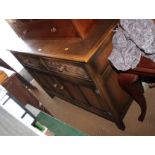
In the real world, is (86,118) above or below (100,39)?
below

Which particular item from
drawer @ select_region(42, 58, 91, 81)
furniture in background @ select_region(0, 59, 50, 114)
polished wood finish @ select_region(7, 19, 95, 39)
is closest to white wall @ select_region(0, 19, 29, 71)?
polished wood finish @ select_region(7, 19, 95, 39)

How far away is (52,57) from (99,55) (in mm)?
409

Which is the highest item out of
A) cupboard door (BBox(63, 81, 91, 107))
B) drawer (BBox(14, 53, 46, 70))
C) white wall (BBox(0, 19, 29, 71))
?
white wall (BBox(0, 19, 29, 71))

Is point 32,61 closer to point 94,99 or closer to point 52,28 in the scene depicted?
point 52,28

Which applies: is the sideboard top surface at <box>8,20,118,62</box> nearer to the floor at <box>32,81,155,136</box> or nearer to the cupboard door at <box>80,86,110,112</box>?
the cupboard door at <box>80,86,110,112</box>

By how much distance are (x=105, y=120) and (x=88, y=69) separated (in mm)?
839

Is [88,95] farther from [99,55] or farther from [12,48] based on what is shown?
[12,48]

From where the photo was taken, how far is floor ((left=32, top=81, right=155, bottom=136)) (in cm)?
195

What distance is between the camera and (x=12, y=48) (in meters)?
2.38

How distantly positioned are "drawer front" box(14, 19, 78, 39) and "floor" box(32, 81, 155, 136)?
937 millimetres

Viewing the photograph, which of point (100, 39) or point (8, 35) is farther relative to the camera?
point (8, 35)

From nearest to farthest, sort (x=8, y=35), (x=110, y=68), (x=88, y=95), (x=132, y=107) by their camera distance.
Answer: (x=110, y=68) < (x=88, y=95) < (x=132, y=107) < (x=8, y=35)

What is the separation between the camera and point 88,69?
5.05 feet
